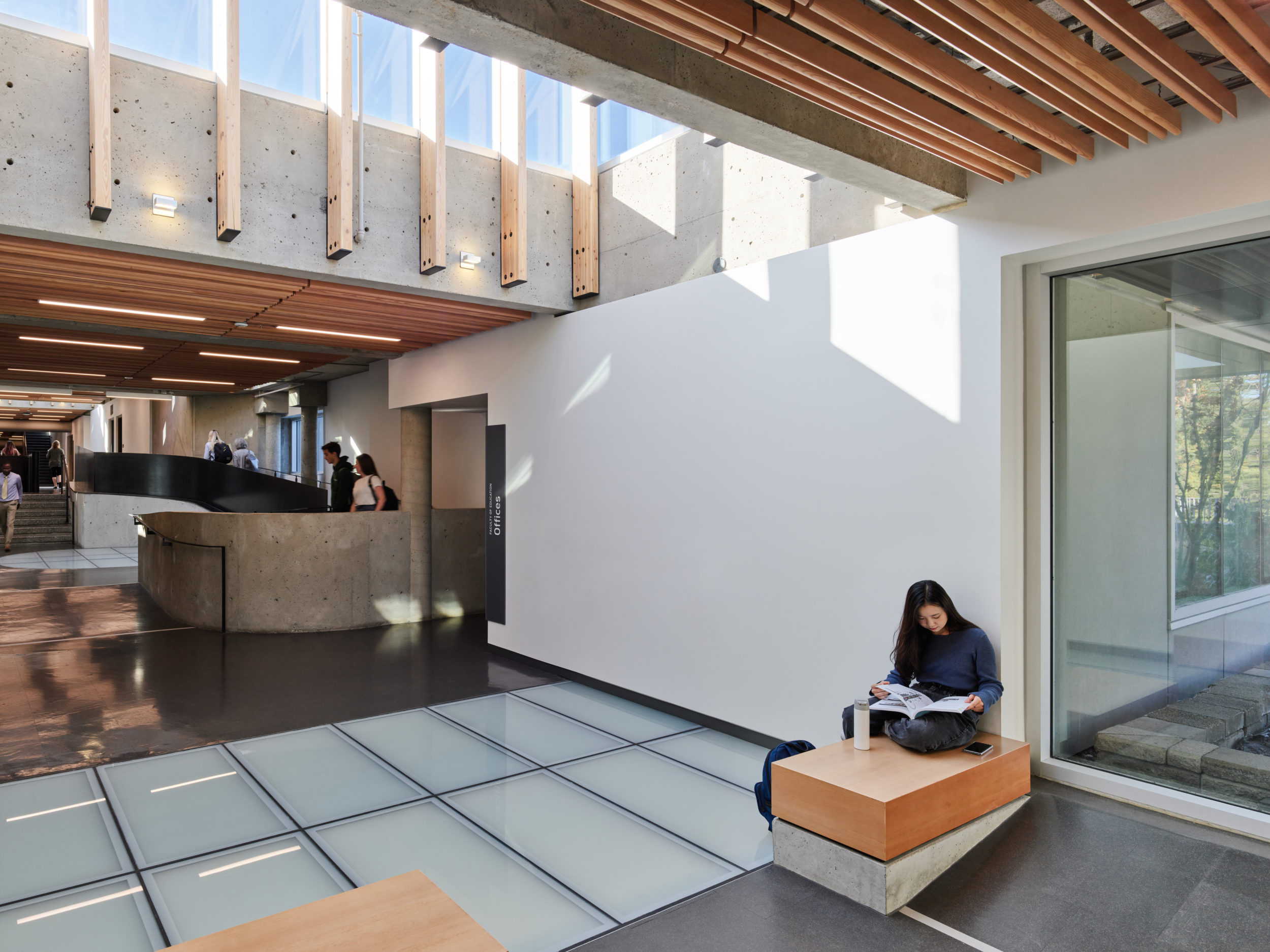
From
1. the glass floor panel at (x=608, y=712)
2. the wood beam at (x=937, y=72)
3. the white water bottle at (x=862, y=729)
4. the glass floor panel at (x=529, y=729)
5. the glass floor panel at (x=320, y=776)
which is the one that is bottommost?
the glass floor panel at (x=608, y=712)

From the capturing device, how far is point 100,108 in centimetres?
496

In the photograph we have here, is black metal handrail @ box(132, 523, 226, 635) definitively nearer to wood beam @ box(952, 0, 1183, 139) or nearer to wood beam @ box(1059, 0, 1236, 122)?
wood beam @ box(952, 0, 1183, 139)

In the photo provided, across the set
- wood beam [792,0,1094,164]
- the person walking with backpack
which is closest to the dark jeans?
wood beam [792,0,1094,164]

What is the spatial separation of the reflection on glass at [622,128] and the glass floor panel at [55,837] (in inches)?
237

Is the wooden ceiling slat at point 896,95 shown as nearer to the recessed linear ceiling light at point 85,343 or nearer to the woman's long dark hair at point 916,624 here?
the woman's long dark hair at point 916,624

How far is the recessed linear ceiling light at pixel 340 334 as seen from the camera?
8680mm

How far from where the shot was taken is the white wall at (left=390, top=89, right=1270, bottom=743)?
4199 millimetres

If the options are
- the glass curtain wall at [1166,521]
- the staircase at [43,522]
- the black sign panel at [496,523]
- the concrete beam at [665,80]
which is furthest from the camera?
the staircase at [43,522]

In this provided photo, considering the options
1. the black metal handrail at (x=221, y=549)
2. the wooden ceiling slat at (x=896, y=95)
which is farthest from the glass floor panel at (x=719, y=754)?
the black metal handrail at (x=221, y=549)

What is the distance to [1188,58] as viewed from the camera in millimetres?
2949

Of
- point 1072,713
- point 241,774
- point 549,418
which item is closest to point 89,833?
point 241,774

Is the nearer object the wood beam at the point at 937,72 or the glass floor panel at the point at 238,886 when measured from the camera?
the wood beam at the point at 937,72

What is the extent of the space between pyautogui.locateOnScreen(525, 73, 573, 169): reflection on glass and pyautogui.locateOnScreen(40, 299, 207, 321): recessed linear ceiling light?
383 centimetres

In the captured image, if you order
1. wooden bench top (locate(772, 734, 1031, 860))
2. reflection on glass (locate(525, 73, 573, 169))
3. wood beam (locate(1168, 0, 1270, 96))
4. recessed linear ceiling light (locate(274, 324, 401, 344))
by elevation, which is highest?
reflection on glass (locate(525, 73, 573, 169))
